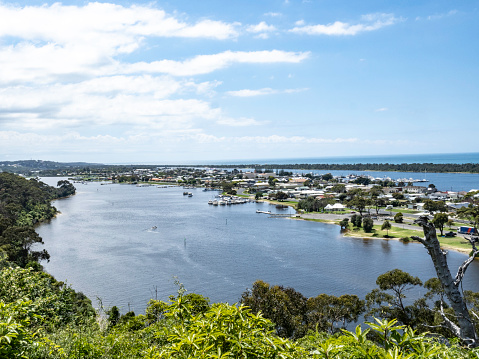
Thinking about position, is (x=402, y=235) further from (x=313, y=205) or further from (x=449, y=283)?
(x=449, y=283)

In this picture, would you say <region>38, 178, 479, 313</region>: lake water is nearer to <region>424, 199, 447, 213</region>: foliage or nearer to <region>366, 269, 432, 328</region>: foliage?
<region>366, 269, 432, 328</region>: foliage

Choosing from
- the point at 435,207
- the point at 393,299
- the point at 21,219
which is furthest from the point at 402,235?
the point at 21,219

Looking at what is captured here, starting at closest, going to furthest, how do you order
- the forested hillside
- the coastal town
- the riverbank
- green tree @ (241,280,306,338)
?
1. the forested hillside
2. green tree @ (241,280,306,338)
3. the riverbank
4. the coastal town

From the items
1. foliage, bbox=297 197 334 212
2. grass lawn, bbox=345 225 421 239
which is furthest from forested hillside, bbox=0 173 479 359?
foliage, bbox=297 197 334 212

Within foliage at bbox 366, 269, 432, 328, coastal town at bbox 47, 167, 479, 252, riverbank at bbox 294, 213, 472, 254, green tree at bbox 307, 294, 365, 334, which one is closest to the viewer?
foliage at bbox 366, 269, 432, 328

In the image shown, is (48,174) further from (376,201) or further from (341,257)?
(341,257)

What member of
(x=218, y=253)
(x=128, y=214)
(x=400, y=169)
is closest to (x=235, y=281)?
(x=218, y=253)

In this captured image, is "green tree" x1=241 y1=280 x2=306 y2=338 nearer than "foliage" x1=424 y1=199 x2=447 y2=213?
Yes

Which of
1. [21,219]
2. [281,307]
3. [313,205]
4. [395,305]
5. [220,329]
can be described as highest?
[220,329]
